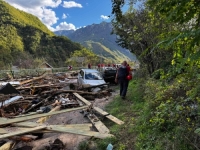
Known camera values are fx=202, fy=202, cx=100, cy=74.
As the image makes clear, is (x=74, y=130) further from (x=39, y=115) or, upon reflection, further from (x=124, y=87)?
(x=124, y=87)

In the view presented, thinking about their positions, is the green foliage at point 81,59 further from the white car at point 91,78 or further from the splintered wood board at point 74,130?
the splintered wood board at point 74,130

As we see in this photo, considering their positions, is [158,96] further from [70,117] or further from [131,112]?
[70,117]

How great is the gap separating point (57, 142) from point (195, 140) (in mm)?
3755

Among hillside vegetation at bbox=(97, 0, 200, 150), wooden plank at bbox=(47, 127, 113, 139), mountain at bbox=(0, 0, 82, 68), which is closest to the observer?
hillside vegetation at bbox=(97, 0, 200, 150)

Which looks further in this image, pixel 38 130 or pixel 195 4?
pixel 38 130

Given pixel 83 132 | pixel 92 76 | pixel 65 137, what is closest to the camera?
pixel 83 132

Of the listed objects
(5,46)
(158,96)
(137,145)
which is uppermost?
(5,46)

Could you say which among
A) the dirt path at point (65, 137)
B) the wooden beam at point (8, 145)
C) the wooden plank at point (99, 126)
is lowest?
the dirt path at point (65, 137)

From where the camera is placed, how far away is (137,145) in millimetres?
4648

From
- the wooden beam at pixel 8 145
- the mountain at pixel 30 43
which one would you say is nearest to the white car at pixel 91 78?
the wooden beam at pixel 8 145

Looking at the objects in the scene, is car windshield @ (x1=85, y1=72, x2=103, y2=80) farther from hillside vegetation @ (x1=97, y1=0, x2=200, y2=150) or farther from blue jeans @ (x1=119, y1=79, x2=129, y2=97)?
hillside vegetation @ (x1=97, y1=0, x2=200, y2=150)

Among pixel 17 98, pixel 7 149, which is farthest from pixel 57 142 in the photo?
pixel 17 98

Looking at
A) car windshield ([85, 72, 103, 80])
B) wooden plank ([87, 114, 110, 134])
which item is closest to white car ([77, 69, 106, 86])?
car windshield ([85, 72, 103, 80])

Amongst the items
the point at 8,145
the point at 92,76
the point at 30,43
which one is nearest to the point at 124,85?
the point at 92,76
